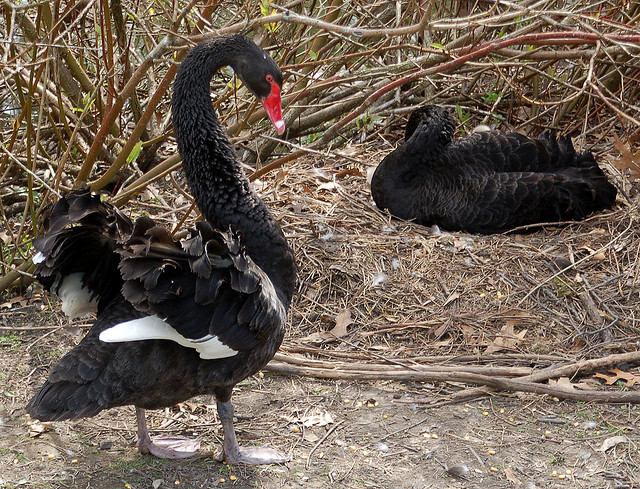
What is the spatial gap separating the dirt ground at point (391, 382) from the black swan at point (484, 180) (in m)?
0.15

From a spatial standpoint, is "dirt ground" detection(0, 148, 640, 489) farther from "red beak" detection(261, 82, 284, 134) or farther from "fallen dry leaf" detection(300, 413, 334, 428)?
"red beak" detection(261, 82, 284, 134)

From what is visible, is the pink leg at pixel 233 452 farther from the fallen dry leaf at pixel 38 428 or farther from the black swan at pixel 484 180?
the black swan at pixel 484 180

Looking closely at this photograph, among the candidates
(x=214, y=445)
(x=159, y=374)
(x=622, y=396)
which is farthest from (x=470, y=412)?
(x=159, y=374)

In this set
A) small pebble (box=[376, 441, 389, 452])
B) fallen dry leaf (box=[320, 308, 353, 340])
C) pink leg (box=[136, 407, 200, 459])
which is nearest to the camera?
pink leg (box=[136, 407, 200, 459])

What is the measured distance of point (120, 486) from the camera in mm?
2955

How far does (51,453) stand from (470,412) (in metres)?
1.89

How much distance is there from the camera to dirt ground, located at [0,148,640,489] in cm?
312

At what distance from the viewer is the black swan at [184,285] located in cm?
268

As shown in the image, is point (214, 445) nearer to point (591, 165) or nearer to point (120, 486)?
point (120, 486)

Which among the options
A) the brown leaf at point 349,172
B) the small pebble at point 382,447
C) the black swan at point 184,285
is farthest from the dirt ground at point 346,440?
the brown leaf at point 349,172

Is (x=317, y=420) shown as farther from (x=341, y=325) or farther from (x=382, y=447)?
(x=341, y=325)

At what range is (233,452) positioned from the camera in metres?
3.15

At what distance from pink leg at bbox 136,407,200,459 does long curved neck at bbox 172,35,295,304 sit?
2.54 ft

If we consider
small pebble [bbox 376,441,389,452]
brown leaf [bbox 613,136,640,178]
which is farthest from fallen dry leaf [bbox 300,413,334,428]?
brown leaf [bbox 613,136,640,178]
